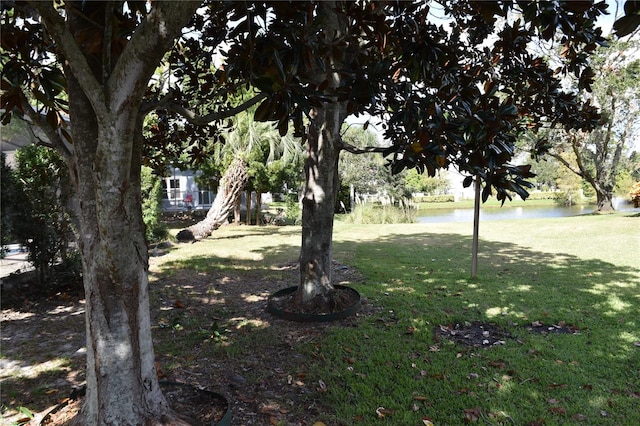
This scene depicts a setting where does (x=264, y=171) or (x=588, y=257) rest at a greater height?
(x=264, y=171)

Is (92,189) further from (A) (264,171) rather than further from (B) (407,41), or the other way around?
(A) (264,171)

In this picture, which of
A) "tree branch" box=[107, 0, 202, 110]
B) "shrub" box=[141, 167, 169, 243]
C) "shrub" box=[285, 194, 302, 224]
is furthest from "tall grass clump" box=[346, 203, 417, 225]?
"tree branch" box=[107, 0, 202, 110]

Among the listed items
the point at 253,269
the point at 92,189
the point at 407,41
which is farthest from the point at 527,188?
the point at 253,269

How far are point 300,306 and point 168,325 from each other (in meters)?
1.59

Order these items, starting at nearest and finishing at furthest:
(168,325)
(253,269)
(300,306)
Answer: (168,325) < (300,306) < (253,269)

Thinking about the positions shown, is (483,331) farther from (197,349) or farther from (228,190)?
(228,190)

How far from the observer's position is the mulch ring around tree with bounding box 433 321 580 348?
4.19m

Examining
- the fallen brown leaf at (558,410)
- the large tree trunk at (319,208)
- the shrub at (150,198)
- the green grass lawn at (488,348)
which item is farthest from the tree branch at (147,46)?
the shrub at (150,198)

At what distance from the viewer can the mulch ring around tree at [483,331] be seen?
13.8 ft

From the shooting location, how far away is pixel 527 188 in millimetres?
2082

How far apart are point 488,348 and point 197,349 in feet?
9.66

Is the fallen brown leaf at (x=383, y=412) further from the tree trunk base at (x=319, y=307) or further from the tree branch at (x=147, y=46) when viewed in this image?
the tree branch at (x=147, y=46)

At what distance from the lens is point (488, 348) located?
398 cm

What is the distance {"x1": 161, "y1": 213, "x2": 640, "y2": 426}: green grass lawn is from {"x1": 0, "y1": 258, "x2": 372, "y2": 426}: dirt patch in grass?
249 mm
